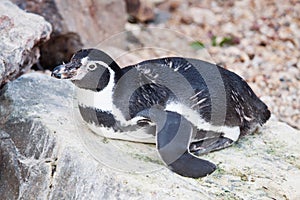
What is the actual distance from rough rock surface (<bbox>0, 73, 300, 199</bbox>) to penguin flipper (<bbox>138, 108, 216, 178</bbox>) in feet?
0.12

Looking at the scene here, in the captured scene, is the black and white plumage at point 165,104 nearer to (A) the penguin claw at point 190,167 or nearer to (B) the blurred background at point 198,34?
(A) the penguin claw at point 190,167

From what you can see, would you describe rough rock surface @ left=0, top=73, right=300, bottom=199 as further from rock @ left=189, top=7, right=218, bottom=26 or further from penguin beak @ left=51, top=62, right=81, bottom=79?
rock @ left=189, top=7, right=218, bottom=26

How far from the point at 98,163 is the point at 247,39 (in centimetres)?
294

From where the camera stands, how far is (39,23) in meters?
3.41

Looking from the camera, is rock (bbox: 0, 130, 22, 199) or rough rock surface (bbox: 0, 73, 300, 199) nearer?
rough rock surface (bbox: 0, 73, 300, 199)

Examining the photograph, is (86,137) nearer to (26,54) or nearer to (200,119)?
(200,119)

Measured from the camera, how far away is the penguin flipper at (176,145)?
2510mm

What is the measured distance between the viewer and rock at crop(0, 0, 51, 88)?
3.12 m

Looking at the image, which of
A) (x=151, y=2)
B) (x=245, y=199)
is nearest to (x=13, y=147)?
(x=245, y=199)

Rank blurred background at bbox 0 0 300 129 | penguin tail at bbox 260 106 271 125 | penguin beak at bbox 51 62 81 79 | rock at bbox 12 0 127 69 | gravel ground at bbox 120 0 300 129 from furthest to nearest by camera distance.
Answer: gravel ground at bbox 120 0 300 129 < blurred background at bbox 0 0 300 129 < rock at bbox 12 0 127 69 < penguin tail at bbox 260 106 271 125 < penguin beak at bbox 51 62 81 79

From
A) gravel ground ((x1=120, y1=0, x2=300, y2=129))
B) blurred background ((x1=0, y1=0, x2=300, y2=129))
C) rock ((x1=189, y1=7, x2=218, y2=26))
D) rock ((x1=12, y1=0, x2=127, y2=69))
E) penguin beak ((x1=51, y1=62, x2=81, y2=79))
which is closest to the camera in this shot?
penguin beak ((x1=51, y1=62, x2=81, y2=79))

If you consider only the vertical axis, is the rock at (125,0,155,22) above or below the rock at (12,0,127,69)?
below

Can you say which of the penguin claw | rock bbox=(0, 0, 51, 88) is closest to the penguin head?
the penguin claw

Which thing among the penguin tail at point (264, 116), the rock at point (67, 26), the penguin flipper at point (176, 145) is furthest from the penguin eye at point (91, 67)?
the rock at point (67, 26)
